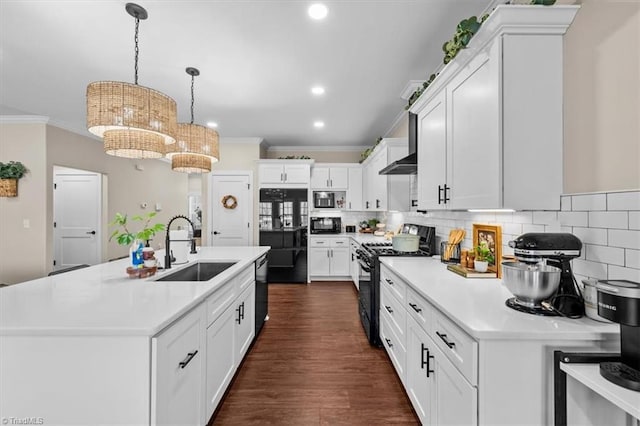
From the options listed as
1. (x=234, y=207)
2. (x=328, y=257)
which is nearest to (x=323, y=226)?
(x=328, y=257)

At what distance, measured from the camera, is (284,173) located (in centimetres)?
542

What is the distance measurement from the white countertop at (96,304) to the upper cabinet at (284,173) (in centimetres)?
359

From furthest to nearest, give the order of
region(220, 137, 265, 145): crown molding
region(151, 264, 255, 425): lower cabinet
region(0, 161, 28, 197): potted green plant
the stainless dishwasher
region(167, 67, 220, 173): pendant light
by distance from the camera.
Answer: region(220, 137, 265, 145): crown molding, region(0, 161, 28, 197): potted green plant, the stainless dishwasher, region(167, 67, 220, 173): pendant light, region(151, 264, 255, 425): lower cabinet

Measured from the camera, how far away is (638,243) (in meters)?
1.11

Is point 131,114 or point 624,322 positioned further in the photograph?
point 131,114

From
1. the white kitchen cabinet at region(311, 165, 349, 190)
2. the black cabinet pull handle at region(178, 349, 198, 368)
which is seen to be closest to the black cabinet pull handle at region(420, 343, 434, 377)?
the black cabinet pull handle at region(178, 349, 198, 368)

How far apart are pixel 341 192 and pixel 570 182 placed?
4.49 meters

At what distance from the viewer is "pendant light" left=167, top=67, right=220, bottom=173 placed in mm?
2703

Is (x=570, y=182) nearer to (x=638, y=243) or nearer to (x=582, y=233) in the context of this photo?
(x=582, y=233)

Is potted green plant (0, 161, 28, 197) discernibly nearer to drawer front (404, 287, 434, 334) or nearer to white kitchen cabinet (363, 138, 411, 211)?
white kitchen cabinet (363, 138, 411, 211)

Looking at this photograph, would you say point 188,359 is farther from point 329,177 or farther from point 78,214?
point 78,214

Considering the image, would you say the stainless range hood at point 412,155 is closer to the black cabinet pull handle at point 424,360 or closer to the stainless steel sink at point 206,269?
the black cabinet pull handle at point 424,360

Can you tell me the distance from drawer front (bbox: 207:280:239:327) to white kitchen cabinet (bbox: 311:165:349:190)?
3840 millimetres

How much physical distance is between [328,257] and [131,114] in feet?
13.7
